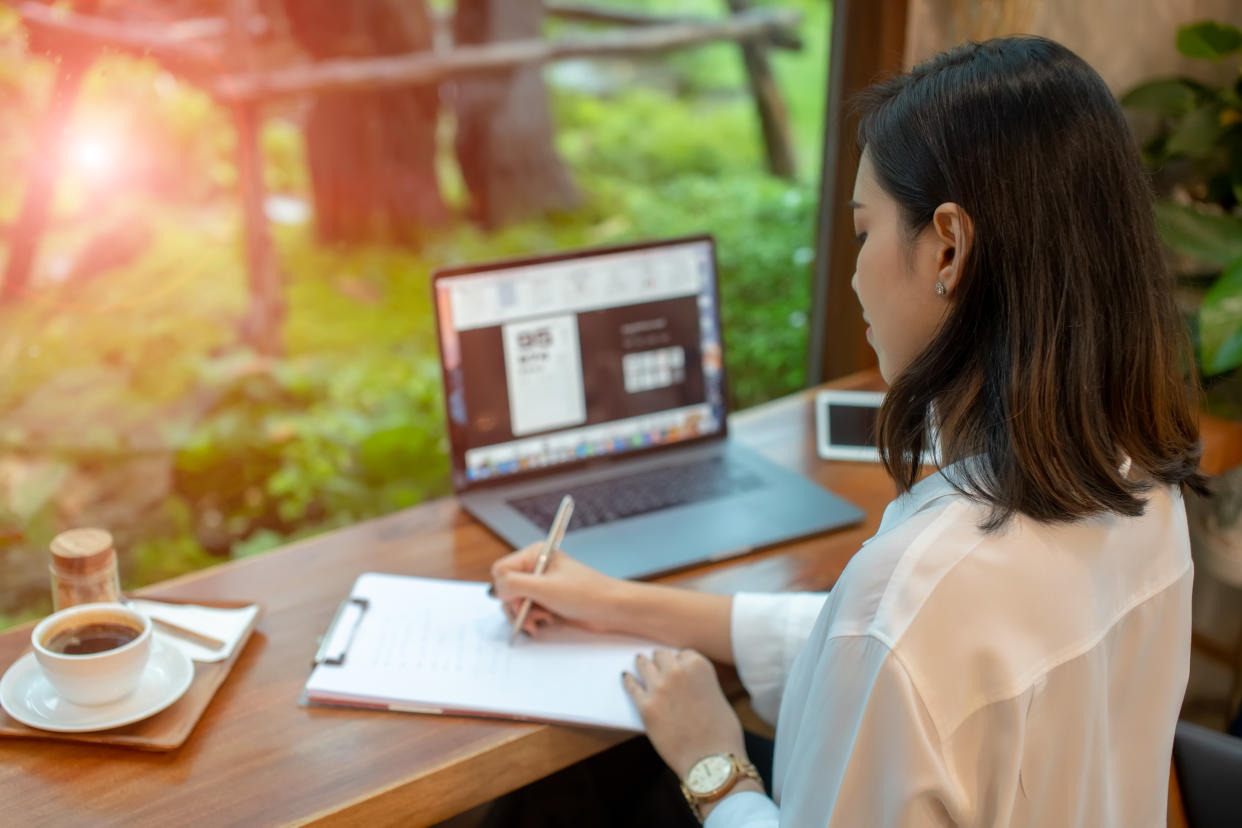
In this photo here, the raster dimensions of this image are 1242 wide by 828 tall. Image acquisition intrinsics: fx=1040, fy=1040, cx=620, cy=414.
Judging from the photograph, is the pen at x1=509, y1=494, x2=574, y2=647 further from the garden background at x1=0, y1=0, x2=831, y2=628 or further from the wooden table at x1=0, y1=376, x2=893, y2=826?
the garden background at x1=0, y1=0, x2=831, y2=628

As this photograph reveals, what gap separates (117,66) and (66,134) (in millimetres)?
156

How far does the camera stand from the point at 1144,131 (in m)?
2.12

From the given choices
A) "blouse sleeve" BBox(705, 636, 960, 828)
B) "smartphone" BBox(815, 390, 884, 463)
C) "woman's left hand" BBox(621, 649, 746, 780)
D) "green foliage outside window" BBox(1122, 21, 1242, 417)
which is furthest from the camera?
"green foliage outside window" BBox(1122, 21, 1242, 417)

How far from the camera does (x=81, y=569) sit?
42.7 inches

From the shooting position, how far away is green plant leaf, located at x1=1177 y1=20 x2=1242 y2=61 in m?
1.95

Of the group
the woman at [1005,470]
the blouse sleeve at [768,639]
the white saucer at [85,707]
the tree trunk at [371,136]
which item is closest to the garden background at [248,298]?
the tree trunk at [371,136]

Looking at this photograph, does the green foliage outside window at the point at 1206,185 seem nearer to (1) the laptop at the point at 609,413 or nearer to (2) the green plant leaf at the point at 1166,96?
(2) the green plant leaf at the point at 1166,96

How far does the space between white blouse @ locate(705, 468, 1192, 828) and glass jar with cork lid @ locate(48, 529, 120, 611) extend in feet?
2.41

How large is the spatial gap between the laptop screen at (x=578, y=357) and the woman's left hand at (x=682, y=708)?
450 millimetres

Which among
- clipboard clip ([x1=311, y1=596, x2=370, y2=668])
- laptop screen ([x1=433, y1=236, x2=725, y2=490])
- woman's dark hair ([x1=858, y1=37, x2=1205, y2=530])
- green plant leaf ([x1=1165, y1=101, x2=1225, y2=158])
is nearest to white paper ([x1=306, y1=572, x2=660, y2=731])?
clipboard clip ([x1=311, y1=596, x2=370, y2=668])

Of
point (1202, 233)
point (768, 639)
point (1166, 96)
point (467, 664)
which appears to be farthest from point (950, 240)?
point (1166, 96)

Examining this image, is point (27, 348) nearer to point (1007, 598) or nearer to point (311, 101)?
point (311, 101)

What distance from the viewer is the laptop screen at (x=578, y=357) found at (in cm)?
141

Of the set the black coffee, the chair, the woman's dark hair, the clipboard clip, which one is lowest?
the chair
